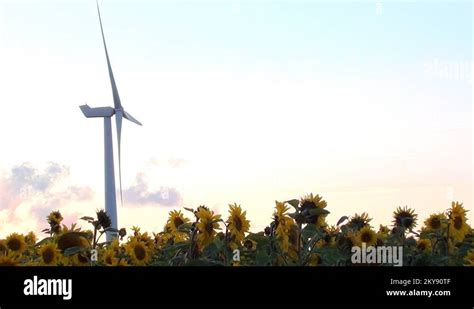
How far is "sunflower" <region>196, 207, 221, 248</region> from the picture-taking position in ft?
17.0

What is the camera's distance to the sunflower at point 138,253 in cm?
580

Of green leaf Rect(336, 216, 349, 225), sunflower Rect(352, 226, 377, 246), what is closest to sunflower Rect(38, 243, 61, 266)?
green leaf Rect(336, 216, 349, 225)

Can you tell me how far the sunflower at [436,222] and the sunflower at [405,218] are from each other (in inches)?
5.7

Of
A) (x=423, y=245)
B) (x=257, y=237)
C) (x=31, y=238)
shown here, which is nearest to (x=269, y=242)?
(x=257, y=237)

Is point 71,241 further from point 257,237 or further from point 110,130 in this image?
point 110,130

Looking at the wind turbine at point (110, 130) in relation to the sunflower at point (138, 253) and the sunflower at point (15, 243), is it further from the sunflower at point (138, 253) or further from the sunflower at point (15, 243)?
the sunflower at point (138, 253)

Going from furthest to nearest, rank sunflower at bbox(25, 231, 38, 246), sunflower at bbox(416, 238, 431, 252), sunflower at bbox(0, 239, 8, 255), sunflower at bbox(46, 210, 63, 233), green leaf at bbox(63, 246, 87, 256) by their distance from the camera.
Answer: sunflower at bbox(25, 231, 38, 246), sunflower at bbox(46, 210, 63, 233), sunflower at bbox(0, 239, 8, 255), sunflower at bbox(416, 238, 431, 252), green leaf at bbox(63, 246, 87, 256)

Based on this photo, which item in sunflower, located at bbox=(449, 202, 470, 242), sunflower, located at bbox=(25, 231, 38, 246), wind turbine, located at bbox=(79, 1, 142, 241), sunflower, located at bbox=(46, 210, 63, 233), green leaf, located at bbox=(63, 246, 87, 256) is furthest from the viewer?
wind turbine, located at bbox=(79, 1, 142, 241)

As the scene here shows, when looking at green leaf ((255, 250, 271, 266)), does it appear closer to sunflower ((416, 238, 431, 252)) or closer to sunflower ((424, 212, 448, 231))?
sunflower ((416, 238, 431, 252))

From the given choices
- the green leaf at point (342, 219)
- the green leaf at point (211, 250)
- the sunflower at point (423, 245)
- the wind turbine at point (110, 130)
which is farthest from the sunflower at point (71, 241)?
the wind turbine at point (110, 130)
